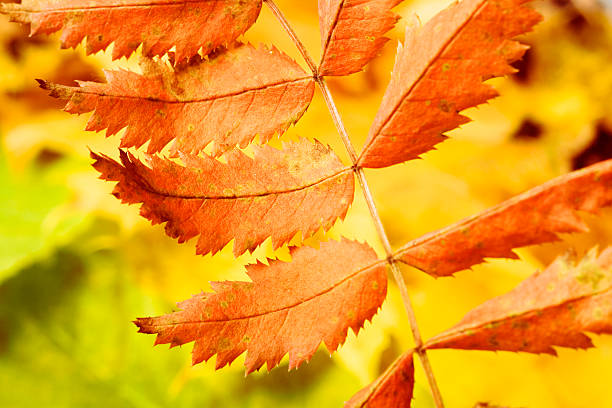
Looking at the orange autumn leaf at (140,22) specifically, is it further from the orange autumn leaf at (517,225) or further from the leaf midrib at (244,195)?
the orange autumn leaf at (517,225)

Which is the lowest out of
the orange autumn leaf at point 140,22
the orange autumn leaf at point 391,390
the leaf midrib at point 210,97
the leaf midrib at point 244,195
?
the orange autumn leaf at point 391,390

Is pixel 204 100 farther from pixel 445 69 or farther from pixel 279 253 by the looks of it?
pixel 279 253

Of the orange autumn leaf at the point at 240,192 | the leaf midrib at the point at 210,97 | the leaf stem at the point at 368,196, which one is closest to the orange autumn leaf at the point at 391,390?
the leaf stem at the point at 368,196

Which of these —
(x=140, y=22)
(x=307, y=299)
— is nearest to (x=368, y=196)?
(x=307, y=299)

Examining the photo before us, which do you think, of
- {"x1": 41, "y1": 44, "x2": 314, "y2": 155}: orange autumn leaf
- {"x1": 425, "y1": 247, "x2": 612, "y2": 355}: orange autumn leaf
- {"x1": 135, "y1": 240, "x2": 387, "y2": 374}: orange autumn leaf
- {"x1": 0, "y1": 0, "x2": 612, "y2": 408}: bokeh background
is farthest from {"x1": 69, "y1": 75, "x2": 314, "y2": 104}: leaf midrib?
{"x1": 0, "y1": 0, "x2": 612, "y2": 408}: bokeh background

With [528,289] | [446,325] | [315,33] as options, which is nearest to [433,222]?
[446,325]

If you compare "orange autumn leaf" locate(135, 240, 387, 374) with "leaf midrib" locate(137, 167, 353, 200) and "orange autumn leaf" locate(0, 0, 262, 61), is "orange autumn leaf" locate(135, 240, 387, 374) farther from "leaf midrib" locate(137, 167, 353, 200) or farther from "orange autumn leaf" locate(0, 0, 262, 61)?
"orange autumn leaf" locate(0, 0, 262, 61)

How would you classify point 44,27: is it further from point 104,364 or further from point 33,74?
point 33,74

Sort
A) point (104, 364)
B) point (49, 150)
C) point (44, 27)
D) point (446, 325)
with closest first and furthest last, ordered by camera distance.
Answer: point (44, 27), point (446, 325), point (104, 364), point (49, 150)
